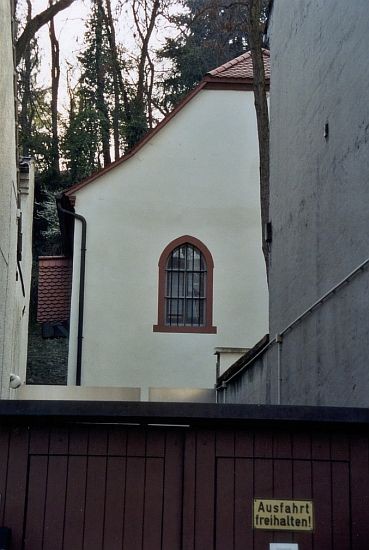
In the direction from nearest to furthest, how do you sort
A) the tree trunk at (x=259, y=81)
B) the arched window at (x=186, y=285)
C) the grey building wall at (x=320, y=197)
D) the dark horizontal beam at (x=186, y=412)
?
1. the dark horizontal beam at (x=186, y=412)
2. the grey building wall at (x=320, y=197)
3. the tree trunk at (x=259, y=81)
4. the arched window at (x=186, y=285)

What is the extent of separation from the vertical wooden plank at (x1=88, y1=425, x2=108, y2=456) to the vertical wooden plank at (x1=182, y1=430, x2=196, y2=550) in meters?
0.56

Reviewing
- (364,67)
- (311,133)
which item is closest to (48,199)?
(311,133)

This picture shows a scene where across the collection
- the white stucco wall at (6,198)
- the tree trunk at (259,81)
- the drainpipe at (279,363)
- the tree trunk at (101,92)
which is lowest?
the drainpipe at (279,363)

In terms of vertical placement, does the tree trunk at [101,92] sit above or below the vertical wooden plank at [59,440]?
above

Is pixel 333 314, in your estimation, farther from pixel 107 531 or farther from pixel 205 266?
pixel 205 266

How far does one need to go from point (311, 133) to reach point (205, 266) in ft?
37.8

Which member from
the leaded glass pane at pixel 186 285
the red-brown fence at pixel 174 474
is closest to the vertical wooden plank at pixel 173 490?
the red-brown fence at pixel 174 474

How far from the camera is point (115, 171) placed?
22438mm

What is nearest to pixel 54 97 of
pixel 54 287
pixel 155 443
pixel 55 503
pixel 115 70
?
pixel 115 70

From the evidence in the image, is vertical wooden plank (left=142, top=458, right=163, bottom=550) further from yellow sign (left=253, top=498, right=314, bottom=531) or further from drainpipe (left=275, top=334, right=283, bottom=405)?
drainpipe (left=275, top=334, right=283, bottom=405)

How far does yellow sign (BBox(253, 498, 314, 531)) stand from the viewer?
621 centimetres

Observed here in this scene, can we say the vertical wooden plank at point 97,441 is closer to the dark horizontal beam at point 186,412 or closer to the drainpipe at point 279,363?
the dark horizontal beam at point 186,412

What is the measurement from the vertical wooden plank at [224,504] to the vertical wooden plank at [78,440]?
0.93 m

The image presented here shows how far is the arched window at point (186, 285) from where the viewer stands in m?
22.2
